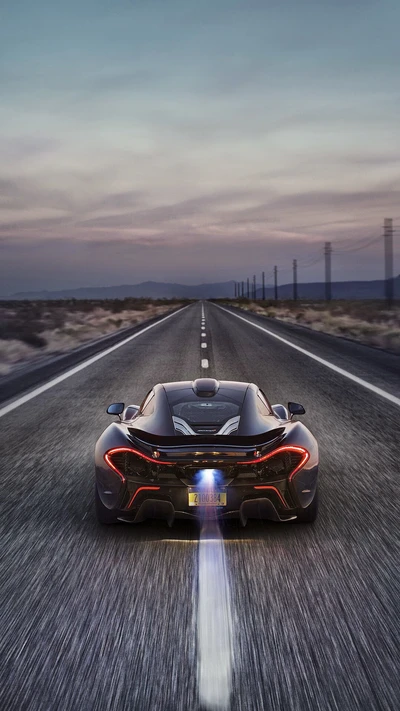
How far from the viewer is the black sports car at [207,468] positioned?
476cm

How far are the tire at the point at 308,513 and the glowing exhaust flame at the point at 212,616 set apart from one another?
594 millimetres

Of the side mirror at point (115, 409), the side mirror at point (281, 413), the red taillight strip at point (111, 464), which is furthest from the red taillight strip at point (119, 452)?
the side mirror at point (281, 413)

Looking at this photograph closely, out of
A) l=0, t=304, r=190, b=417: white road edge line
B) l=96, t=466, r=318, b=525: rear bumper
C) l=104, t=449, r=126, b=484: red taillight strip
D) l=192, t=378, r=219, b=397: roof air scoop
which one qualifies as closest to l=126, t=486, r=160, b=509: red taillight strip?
l=96, t=466, r=318, b=525: rear bumper

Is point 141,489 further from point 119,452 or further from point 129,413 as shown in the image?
point 129,413

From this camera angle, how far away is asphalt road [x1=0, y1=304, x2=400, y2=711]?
3109 mm

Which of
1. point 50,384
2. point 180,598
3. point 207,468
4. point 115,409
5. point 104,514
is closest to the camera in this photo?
point 180,598

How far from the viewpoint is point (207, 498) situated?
4766 millimetres

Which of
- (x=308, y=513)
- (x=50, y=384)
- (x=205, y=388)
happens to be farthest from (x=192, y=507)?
Answer: (x=50, y=384)

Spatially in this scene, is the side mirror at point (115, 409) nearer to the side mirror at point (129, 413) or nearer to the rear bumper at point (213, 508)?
the side mirror at point (129, 413)

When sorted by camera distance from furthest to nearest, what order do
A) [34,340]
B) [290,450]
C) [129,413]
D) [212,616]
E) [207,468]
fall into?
[34,340], [129,413], [290,450], [207,468], [212,616]

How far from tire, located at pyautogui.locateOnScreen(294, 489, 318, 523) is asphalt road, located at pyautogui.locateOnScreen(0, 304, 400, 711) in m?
0.07

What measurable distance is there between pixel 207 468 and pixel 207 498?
20 cm

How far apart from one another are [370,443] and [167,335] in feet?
64.6

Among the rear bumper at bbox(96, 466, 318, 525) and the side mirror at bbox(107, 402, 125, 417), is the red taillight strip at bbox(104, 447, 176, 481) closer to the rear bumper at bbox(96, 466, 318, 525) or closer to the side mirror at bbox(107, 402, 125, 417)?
the rear bumper at bbox(96, 466, 318, 525)
